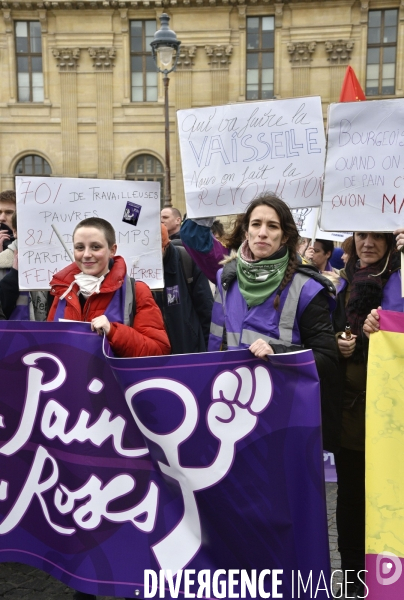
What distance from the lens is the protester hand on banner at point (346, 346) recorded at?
298 cm

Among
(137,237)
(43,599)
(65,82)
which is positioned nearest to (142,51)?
(65,82)

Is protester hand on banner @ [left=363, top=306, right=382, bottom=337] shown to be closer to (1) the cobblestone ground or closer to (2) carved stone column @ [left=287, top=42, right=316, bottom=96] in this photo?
(1) the cobblestone ground

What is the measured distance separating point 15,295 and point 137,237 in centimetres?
86

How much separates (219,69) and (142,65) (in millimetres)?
3034

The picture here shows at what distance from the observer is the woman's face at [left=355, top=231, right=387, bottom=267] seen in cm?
307

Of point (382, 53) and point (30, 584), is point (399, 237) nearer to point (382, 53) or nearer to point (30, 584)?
point (30, 584)

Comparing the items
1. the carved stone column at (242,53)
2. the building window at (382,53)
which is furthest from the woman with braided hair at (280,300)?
the building window at (382,53)

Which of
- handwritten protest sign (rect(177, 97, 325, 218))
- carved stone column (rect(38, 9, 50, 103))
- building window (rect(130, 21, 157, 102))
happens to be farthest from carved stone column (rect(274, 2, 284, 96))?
handwritten protest sign (rect(177, 97, 325, 218))

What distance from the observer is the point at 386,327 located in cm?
270

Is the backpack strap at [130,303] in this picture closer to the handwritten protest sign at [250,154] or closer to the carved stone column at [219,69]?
the handwritten protest sign at [250,154]

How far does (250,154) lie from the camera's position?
3785mm

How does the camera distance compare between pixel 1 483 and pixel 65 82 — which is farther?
pixel 65 82

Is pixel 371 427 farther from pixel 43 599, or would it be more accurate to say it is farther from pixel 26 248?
pixel 26 248

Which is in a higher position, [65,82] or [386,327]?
[65,82]
